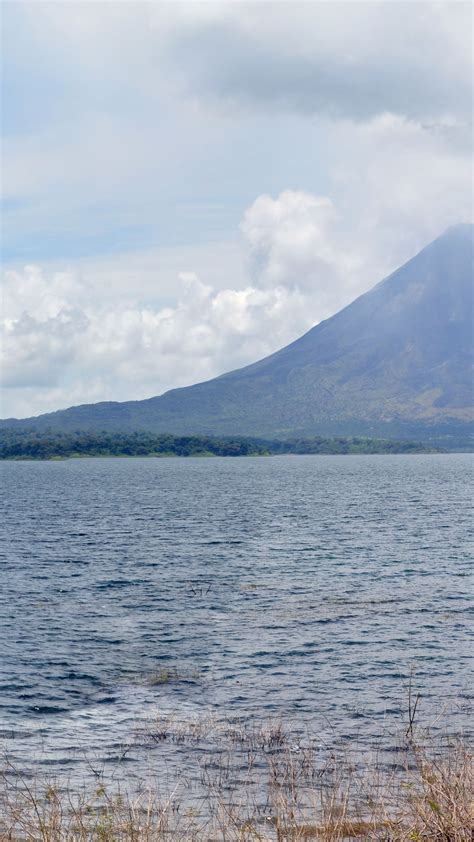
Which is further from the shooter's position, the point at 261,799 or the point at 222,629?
the point at 222,629

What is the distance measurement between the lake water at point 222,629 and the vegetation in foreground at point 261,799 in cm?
153

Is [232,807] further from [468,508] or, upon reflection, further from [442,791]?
[468,508]

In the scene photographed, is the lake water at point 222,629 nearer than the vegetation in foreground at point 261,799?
No

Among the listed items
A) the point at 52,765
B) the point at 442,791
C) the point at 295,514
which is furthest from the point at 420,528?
the point at 442,791

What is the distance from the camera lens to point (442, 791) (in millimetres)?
12156

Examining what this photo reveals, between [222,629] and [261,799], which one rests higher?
[261,799]

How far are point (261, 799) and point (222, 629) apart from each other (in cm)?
1764

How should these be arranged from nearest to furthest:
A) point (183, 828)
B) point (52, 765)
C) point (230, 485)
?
point (183, 828) → point (52, 765) → point (230, 485)

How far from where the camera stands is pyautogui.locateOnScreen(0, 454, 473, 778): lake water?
2319cm

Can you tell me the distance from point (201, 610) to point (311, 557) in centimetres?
1857

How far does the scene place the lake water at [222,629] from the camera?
2319 cm

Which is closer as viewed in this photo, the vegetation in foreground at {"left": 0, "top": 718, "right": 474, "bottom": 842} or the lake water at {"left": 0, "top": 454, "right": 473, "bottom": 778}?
the vegetation in foreground at {"left": 0, "top": 718, "right": 474, "bottom": 842}

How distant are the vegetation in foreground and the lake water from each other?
1.53 meters

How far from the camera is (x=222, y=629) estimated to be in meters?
34.4
